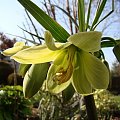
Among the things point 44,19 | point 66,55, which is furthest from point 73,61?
point 44,19

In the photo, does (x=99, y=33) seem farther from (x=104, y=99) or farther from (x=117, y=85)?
(x=117, y=85)

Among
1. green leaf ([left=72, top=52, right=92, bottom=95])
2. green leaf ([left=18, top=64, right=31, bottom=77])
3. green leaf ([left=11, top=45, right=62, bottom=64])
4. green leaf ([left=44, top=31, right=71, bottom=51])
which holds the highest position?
green leaf ([left=44, top=31, right=71, bottom=51])

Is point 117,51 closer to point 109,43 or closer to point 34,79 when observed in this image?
point 109,43

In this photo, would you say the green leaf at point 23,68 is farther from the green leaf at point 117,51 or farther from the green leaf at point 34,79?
the green leaf at point 117,51

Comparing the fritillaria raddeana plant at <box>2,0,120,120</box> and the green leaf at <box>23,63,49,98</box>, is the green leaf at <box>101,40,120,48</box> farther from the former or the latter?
the green leaf at <box>23,63,49,98</box>

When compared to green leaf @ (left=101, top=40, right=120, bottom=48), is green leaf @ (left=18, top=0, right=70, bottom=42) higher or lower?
higher

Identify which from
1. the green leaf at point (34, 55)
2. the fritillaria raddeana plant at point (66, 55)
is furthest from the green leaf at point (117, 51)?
the green leaf at point (34, 55)

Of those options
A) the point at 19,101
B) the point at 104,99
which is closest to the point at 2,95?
the point at 19,101

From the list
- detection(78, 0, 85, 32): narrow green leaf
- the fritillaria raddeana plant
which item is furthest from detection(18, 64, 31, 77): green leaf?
detection(78, 0, 85, 32): narrow green leaf
